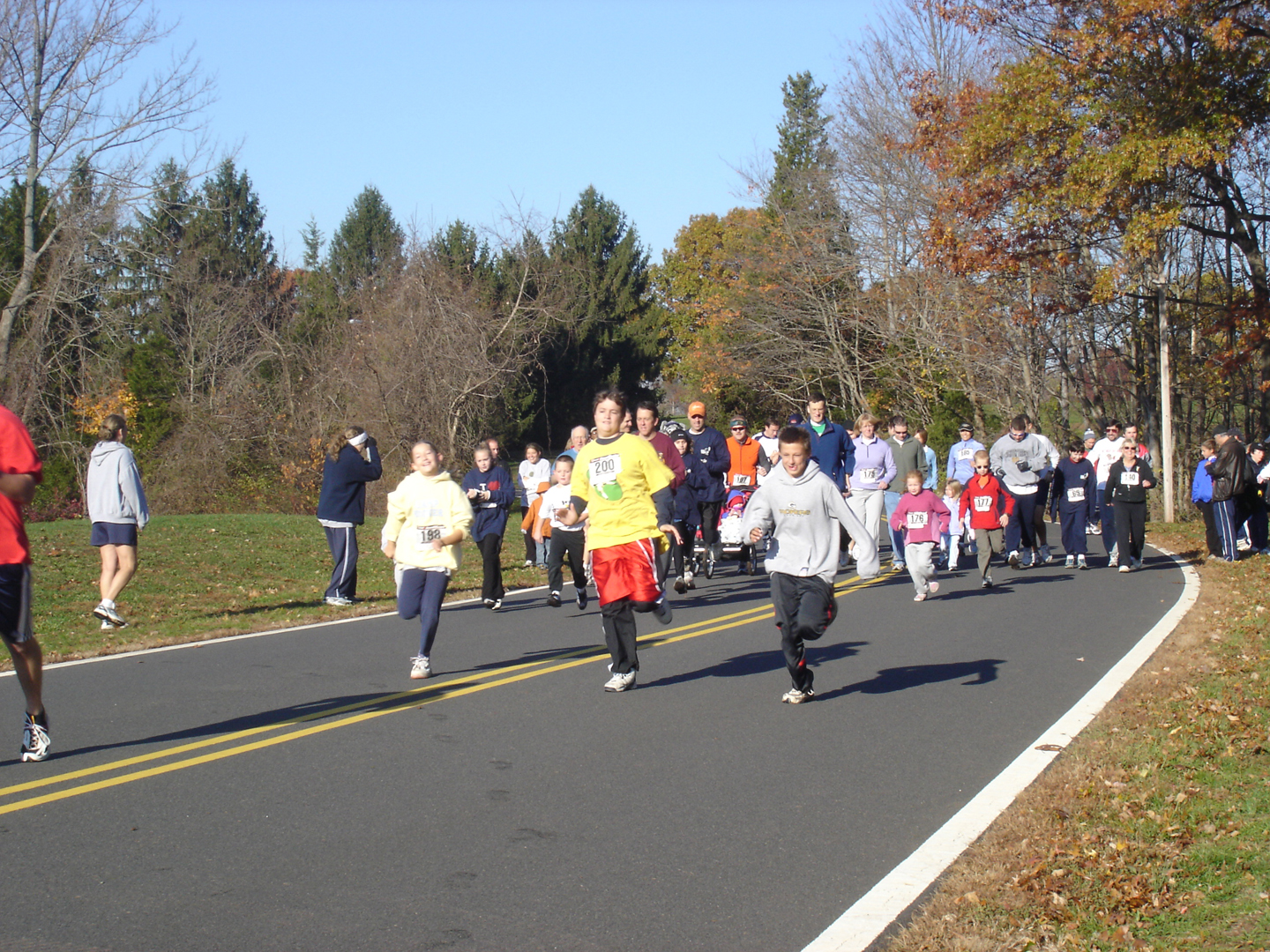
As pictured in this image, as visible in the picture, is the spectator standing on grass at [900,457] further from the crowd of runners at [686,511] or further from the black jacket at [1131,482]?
the black jacket at [1131,482]

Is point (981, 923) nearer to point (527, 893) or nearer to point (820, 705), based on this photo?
point (527, 893)

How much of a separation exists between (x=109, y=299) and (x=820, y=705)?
27708 millimetres

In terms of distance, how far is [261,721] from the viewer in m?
7.44

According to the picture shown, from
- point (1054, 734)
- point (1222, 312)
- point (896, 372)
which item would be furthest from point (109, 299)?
point (1054, 734)

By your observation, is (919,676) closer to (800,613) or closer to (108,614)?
(800,613)

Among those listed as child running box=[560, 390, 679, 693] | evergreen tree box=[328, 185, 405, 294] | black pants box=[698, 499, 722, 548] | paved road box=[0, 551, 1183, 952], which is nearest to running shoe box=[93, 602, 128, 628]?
paved road box=[0, 551, 1183, 952]

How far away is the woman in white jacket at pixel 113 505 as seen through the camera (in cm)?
1143

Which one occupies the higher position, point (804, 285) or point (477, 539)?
point (804, 285)

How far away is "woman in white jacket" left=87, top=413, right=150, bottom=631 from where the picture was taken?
11.4 metres

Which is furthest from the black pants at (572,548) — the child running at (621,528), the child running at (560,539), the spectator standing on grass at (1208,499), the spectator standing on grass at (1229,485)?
the spectator standing on grass at (1208,499)

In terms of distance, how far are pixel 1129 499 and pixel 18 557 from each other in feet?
44.5

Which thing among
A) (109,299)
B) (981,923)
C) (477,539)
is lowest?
(981,923)

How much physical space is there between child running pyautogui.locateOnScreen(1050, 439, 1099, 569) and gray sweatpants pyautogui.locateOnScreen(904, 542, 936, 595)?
13.0 feet

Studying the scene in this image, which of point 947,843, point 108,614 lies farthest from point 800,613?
point 108,614
